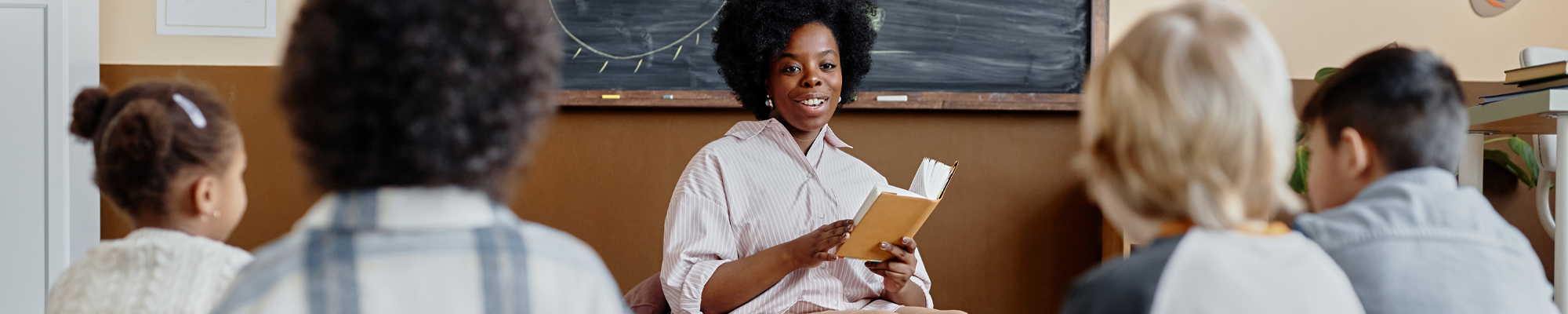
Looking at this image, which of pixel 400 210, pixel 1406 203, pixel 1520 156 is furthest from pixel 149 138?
pixel 1520 156

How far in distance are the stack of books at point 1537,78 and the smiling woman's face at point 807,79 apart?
132cm

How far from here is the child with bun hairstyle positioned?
88cm

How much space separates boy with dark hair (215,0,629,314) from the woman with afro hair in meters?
0.92

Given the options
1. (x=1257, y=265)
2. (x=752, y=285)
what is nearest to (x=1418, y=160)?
(x=1257, y=265)

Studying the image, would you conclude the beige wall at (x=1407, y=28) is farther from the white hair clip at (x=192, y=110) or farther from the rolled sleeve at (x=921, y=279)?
the white hair clip at (x=192, y=110)

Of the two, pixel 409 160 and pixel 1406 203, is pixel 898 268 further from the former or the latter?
pixel 409 160

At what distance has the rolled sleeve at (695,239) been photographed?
1.59 meters

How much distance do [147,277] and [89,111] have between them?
220mm

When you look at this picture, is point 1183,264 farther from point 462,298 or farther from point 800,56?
point 800,56

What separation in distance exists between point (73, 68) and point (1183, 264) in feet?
9.89

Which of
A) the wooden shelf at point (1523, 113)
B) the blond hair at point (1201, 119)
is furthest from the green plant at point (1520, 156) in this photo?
the blond hair at point (1201, 119)

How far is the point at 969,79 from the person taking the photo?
8.74 ft

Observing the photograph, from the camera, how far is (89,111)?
0.96 metres

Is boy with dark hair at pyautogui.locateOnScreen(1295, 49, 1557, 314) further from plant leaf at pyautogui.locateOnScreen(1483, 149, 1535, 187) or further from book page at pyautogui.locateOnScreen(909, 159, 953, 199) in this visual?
plant leaf at pyautogui.locateOnScreen(1483, 149, 1535, 187)
